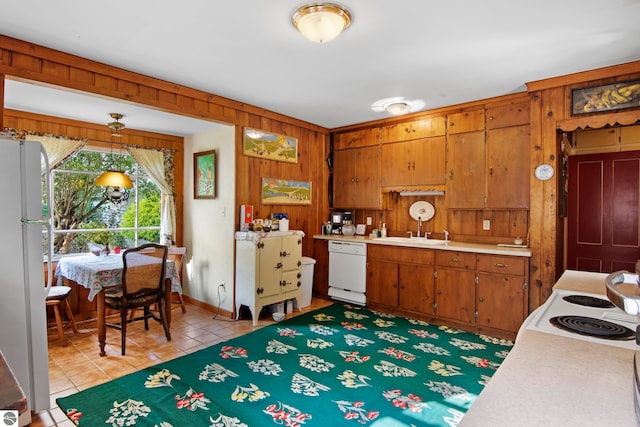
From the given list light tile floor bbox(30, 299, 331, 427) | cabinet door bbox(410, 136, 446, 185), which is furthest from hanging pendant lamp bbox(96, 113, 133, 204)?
cabinet door bbox(410, 136, 446, 185)

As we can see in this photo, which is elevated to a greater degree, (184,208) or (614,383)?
(184,208)

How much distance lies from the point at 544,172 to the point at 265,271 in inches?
122

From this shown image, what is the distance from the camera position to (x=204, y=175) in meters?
4.64

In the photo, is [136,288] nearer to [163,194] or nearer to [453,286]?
[163,194]

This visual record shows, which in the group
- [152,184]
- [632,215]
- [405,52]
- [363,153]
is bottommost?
[632,215]

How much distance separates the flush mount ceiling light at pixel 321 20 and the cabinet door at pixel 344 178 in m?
2.92

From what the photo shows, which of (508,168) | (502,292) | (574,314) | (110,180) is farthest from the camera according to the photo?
(110,180)

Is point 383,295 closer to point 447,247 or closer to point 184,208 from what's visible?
point 447,247

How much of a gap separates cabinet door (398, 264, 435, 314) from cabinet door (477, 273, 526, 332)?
0.54 m

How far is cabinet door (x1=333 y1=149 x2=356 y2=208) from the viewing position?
515 centimetres

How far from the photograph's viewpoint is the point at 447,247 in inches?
151

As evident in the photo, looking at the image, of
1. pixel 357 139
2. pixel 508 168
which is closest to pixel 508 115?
pixel 508 168

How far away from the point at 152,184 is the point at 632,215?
6.22 m

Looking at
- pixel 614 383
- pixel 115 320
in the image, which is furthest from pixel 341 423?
pixel 115 320
